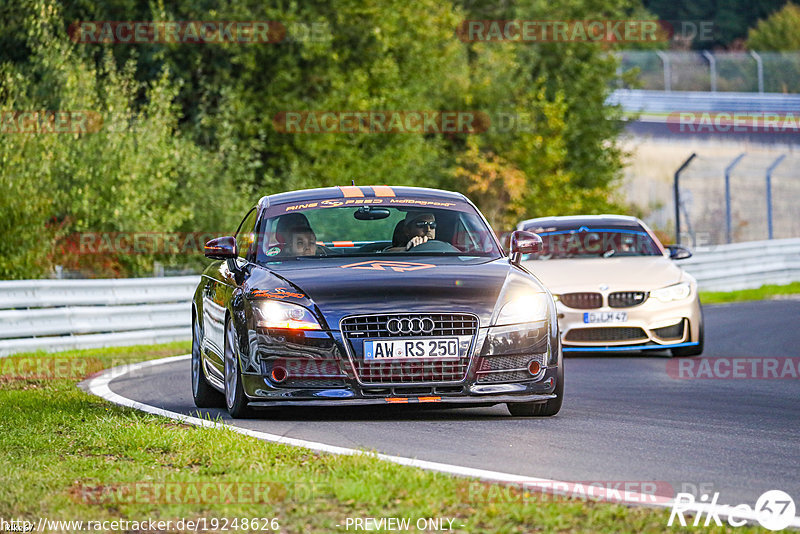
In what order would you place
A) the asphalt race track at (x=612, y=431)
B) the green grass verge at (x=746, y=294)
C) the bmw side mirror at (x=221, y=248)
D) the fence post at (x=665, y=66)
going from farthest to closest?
the fence post at (x=665, y=66)
the green grass verge at (x=746, y=294)
the bmw side mirror at (x=221, y=248)
the asphalt race track at (x=612, y=431)

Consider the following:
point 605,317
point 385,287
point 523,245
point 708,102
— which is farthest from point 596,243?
point 708,102

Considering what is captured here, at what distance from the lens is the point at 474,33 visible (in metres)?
50.2

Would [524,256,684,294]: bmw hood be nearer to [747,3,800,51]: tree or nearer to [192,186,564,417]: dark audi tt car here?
[192,186,564,417]: dark audi tt car

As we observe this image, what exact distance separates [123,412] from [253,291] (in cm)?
163

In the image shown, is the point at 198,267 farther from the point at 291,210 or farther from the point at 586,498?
the point at 586,498

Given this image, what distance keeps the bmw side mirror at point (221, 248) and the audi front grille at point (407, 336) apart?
1666mm

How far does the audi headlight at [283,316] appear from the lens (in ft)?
28.9

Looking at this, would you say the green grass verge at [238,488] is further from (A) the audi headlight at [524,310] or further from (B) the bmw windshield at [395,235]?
(B) the bmw windshield at [395,235]

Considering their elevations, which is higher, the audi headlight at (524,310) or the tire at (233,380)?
the audi headlight at (524,310)

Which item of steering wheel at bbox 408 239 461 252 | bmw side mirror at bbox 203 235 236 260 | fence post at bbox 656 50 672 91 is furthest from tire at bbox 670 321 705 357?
fence post at bbox 656 50 672 91

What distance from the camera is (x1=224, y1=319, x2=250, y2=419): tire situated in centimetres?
926

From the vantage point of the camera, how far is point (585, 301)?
15086 millimetres

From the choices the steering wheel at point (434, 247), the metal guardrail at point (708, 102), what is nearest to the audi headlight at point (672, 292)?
the steering wheel at point (434, 247)

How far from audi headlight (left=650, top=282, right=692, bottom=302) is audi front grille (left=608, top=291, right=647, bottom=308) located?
0.38ft
